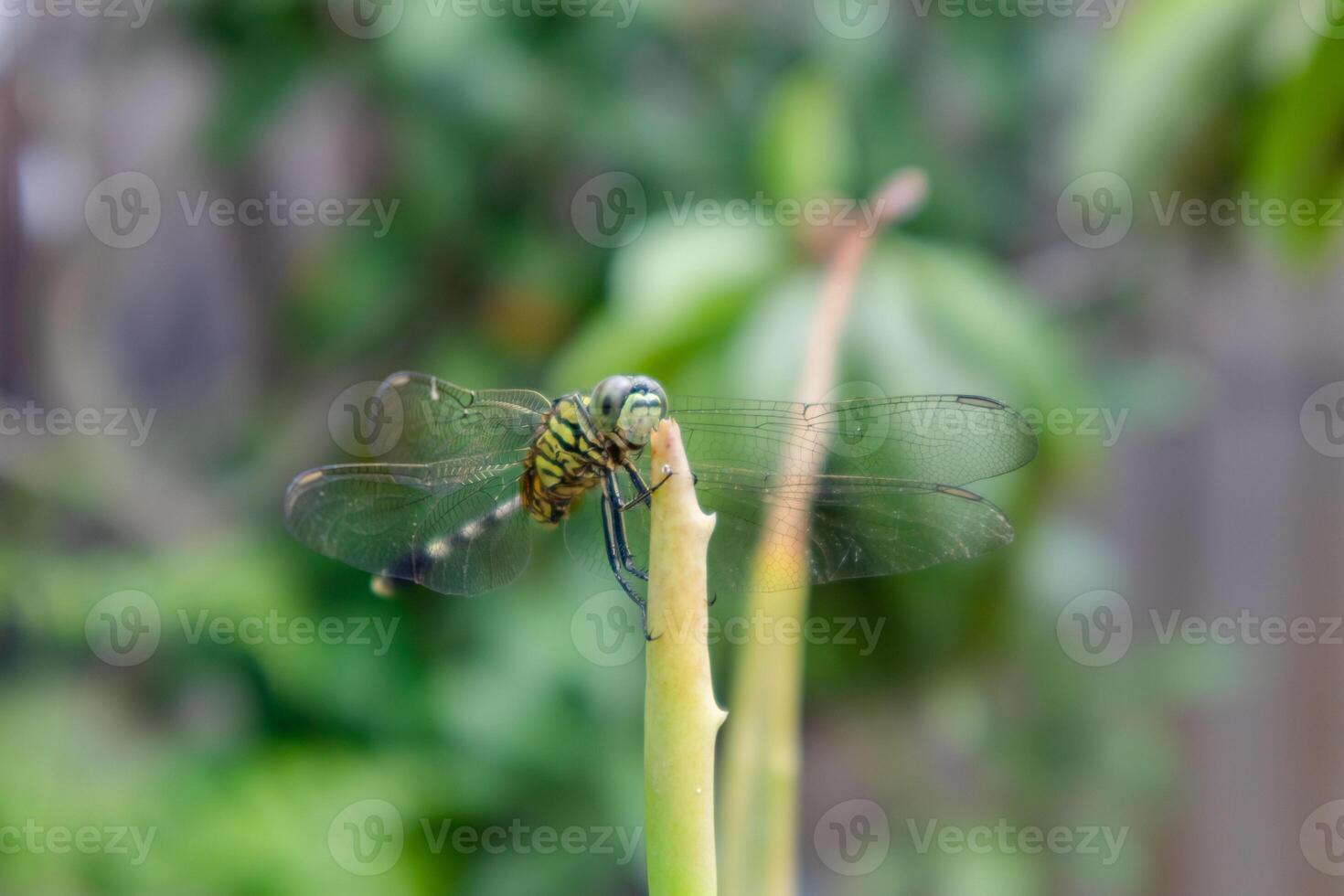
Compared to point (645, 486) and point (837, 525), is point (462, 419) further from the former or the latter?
point (837, 525)

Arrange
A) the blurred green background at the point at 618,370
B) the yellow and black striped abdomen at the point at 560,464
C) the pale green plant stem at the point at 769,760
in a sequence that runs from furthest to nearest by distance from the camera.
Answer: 1. the blurred green background at the point at 618,370
2. the yellow and black striped abdomen at the point at 560,464
3. the pale green plant stem at the point at 769,760

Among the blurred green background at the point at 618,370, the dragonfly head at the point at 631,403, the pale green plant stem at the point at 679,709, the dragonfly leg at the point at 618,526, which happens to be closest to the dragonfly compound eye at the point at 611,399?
the dragonfly head at the point at 631,403

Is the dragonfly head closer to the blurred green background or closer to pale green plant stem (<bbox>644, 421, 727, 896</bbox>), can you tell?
pale green plant stem (<bbox>644, 421, 727, 896</bbox>)

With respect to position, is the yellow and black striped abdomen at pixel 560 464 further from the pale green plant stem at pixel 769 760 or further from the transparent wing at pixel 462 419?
the pale green plant stem at pixel 769 760

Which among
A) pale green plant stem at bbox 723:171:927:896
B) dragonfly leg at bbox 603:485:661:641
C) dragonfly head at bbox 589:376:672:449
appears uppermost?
dragonfly head at bbox 589:376:672:449

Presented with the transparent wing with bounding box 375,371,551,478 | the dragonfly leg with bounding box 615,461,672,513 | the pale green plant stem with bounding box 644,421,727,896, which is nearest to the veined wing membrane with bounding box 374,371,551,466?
the transparent wing with bounding box 375,371,551,478
